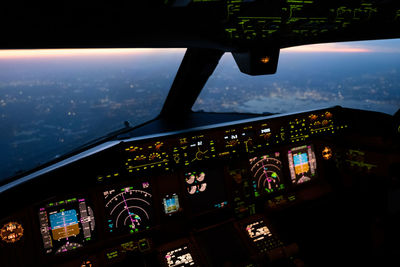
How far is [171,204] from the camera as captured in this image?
2152mm

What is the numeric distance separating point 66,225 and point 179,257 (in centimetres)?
88

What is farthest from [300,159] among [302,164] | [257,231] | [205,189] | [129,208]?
[129,208]

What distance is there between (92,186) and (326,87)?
4352 millimetres

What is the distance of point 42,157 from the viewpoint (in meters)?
1.95

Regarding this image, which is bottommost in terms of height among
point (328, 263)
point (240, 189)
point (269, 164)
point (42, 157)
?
A: point (328, 263)

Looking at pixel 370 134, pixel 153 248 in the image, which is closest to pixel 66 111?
pixel 153 248

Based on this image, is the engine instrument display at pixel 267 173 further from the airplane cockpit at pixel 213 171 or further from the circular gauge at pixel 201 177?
the circular gauge at pixel 201 177

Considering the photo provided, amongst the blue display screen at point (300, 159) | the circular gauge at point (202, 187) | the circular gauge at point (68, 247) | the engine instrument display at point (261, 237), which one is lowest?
the engine instrument display at point (261, 237)

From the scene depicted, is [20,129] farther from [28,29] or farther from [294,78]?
[294,78]

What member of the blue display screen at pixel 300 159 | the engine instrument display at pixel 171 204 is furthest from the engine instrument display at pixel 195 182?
the blue display screen at pixel 300 159

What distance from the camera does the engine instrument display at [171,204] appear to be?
84.0 inches

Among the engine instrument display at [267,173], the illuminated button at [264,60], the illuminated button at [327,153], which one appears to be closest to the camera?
the illuminated button at [264,60]

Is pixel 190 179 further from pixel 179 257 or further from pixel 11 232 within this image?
pixel 11 232

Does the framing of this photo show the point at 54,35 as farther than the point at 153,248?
No
